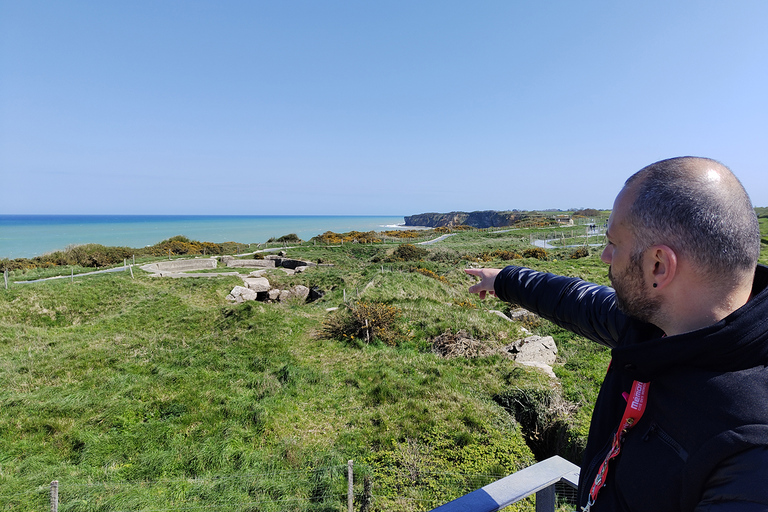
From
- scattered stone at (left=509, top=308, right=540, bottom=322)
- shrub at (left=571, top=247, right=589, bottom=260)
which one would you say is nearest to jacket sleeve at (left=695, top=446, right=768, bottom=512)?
scattered stone at (left=509, top=308, right=540, bottom=322)

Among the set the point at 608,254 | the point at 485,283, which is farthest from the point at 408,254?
the point at 608,254

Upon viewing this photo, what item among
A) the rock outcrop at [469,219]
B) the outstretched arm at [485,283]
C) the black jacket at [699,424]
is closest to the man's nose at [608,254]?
the black jacket at [699,424]

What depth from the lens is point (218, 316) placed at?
12477 mm

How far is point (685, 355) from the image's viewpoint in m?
0.87

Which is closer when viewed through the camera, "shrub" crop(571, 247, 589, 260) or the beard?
the beard

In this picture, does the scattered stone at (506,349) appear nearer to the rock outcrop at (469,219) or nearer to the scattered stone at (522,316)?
the scattered stone at (522,316)

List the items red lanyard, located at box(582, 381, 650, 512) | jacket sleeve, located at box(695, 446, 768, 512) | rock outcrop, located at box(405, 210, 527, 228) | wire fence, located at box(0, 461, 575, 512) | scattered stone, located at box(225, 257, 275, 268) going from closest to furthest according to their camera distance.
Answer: jacket sleeve, located at box(695, 446, 768, 512) → red lanyard, located at box(582, 381, 650, 512) → wire fence, located at box(0, 461, 575, 512) → scattered stone, located at box(225, 257, 275, 268) → rock outcrop, located at box(405, 210, 527, 228)

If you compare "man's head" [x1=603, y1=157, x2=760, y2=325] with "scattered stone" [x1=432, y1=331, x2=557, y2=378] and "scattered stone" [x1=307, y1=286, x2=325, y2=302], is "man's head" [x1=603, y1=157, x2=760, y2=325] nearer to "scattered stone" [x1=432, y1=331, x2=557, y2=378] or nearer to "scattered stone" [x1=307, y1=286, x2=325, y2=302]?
"scattered stone" [x1=432, y1=331, x2=557, y2=378]

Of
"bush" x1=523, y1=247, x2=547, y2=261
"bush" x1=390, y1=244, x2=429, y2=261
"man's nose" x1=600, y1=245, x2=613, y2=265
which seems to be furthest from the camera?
"bush" x1=523, y1=247, x2=547, y2=261

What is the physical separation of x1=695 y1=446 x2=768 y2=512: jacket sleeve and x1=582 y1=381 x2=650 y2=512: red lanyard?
276mm

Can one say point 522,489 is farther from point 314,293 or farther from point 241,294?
point 314,293

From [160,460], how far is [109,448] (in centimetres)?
103

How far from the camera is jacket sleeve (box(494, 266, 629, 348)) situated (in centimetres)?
170

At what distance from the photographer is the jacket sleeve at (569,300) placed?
1702 millimetres
